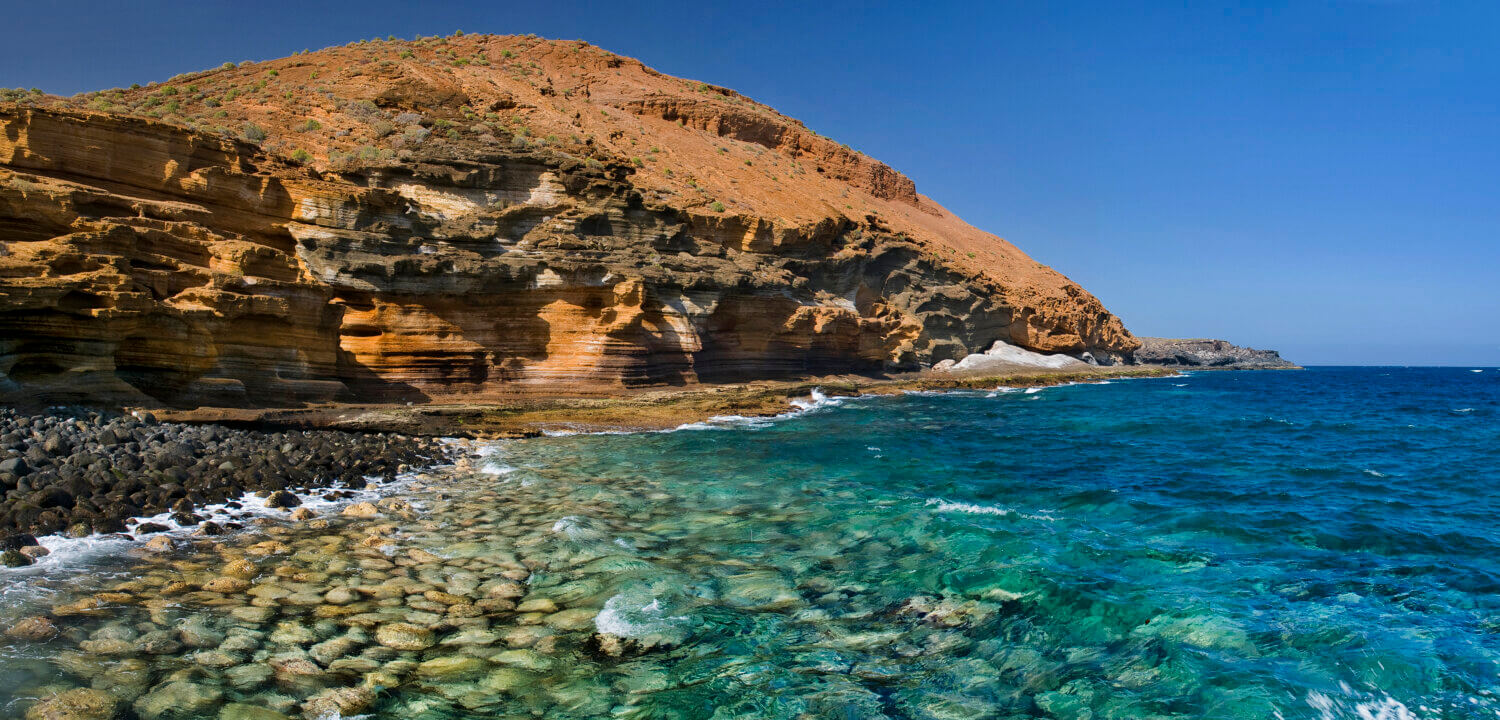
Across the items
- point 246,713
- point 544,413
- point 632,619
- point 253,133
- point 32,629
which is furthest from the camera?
point 253,133

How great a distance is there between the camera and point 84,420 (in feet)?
41.4

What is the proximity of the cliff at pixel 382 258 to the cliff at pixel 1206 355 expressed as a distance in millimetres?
52516

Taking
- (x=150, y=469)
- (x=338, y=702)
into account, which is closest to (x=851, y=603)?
(x=338, y=702)

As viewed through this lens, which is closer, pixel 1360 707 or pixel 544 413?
pixel 1360 707

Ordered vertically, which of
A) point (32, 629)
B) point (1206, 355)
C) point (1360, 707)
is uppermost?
point (1206, 355)

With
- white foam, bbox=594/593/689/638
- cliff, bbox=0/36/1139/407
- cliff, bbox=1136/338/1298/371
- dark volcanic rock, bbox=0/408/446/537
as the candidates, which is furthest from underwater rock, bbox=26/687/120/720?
cliff, bbox=1136/338/1298/371

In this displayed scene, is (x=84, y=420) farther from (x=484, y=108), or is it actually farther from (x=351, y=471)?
(x=484, y=108)

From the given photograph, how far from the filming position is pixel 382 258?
21.6 m

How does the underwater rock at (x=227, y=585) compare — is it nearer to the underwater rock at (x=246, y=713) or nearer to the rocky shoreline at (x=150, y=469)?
the rocky shoreline at (x=150, y=469)

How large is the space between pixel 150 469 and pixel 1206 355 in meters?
113

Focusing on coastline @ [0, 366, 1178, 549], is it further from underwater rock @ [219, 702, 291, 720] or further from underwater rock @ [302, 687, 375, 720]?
underwater rock @ [302, 687, 375, 720]

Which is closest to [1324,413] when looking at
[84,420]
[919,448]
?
[919,448]

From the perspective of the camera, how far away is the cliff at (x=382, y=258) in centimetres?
1584

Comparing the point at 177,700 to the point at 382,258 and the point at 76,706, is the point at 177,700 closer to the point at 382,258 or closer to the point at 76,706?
the point at 76,706
